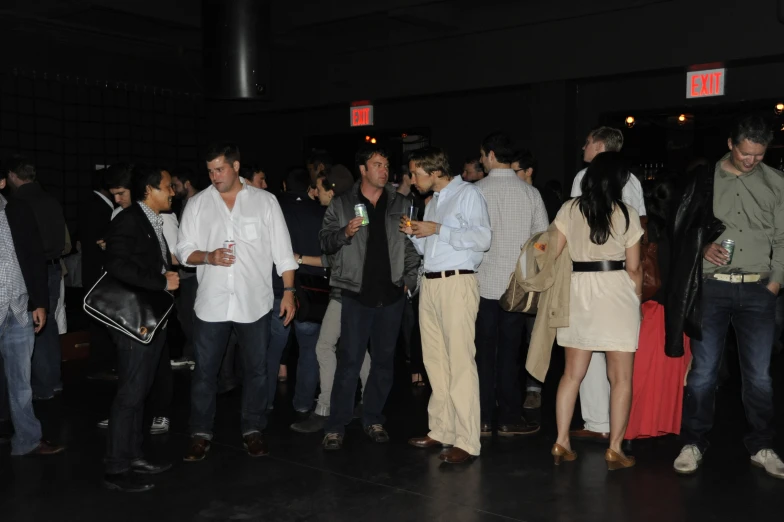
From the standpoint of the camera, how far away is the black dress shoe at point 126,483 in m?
3.92

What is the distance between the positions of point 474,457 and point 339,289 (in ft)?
4.14

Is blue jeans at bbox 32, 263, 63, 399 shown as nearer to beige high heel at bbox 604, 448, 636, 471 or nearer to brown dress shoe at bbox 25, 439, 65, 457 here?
brown dress shoe at bbox 25, 439, 65, 457

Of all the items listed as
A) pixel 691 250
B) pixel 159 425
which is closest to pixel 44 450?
pixel 159 425

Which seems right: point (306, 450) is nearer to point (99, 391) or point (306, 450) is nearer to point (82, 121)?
point (99, 391)

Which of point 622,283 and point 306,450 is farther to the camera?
point 306,450

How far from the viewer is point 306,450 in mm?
4566

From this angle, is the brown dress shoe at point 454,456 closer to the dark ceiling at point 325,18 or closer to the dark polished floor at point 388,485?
the dark polished floor at point 388,485

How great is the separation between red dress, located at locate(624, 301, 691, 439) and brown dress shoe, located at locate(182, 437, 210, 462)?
7.48 feet

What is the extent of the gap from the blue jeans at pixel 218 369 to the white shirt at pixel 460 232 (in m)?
0.99

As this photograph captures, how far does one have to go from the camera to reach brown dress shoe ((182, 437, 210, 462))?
4355 mm

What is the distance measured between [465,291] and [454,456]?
0.86 metres

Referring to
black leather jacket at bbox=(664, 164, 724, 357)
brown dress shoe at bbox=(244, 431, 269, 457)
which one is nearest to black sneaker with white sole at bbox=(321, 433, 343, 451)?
brown dress shoe at bbox=(244, 431, 269, 457)

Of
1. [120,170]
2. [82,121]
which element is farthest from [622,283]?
[82,121]

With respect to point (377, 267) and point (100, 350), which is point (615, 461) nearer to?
point (377, 267)
